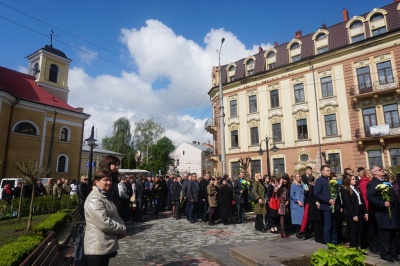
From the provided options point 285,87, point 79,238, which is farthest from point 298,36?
point 79,238

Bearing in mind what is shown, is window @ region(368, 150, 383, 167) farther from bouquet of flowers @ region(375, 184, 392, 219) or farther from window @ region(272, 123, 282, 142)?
bouquet of flowers @ region(375, 184, 392, 219)

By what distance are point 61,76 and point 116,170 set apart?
38.9 meters

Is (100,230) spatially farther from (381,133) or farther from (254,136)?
(254,136)

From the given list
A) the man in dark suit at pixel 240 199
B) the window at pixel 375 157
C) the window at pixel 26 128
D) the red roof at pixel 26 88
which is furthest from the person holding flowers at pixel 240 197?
the red roof at pixel 26 88

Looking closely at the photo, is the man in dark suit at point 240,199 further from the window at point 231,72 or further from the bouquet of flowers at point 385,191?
the window at point 231,72

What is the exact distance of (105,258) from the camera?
350 centimetres

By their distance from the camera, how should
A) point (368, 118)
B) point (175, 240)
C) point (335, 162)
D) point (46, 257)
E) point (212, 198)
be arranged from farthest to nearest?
point (335, 162), point (368, 118), point (212, 198), point (175, 240), point (46, 257)

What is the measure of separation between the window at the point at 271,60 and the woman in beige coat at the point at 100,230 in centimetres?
2955

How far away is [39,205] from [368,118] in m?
26.0

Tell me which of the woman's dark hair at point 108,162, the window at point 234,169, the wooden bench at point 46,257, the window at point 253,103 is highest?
the window at point 253,103

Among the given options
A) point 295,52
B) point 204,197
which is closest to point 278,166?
point 295,52

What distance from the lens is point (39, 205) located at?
14820 millimetres

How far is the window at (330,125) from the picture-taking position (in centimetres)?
2592

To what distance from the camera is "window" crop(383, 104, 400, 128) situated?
22.9 metres
